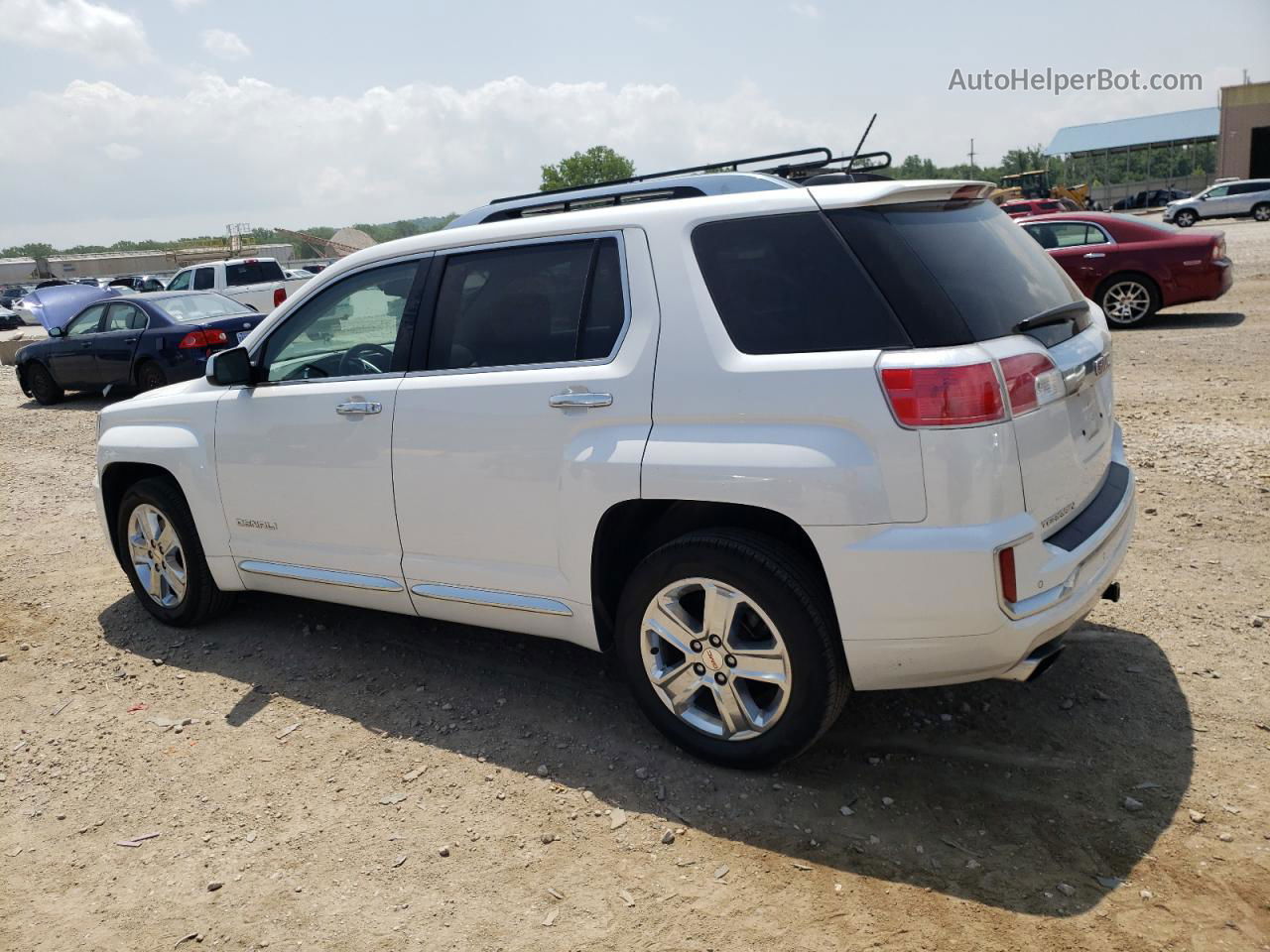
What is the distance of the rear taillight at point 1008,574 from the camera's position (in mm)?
2912

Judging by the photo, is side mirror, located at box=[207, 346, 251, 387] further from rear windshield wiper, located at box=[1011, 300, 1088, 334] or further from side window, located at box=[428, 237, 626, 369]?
rear windshield wiper, located at box=[1011, 300, 1088, 334]

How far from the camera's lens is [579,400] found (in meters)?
3.54

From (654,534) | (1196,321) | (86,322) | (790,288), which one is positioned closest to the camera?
(790,288)

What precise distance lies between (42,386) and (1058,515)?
1614 cm

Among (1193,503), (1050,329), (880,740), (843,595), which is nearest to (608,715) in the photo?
(880,740)

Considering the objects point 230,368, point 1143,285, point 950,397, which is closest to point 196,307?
point 230,368

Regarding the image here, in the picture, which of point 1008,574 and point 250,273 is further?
point 250,273

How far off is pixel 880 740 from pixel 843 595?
2.86ft

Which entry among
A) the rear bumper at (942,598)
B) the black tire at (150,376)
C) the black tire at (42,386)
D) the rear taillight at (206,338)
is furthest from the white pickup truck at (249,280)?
the rear bumper at (942,598)

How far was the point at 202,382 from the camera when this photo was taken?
4.93 m

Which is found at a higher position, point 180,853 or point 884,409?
point 884,409

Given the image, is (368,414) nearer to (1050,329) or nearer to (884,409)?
(884,409)

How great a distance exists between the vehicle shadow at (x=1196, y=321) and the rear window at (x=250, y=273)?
16420mm

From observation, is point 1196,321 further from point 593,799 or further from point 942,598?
point 593,799
